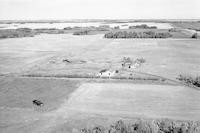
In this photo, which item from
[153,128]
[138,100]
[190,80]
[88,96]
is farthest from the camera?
[190,80]

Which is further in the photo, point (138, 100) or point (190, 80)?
point (190, 80)

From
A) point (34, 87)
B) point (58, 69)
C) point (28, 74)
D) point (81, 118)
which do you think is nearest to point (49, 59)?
point (58, 69)

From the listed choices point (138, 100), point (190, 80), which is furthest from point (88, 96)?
point (190, 80)

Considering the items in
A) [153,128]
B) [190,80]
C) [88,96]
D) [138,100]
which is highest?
[153,128]

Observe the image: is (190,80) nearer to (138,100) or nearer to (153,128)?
(138,100)

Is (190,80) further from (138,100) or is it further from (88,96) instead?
(88,96)

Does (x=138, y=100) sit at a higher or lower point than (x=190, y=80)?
lower

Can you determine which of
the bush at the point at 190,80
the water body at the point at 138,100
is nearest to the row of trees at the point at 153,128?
the water body at the point at 138,100

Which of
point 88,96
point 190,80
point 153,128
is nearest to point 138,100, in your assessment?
point 88,96

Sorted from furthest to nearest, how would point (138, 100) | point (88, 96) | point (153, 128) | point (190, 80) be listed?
point (190, 80) → point (88, 96) → point (138, 100) → point (153, 128)

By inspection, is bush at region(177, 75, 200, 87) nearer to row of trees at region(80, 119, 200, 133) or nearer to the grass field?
the grass field

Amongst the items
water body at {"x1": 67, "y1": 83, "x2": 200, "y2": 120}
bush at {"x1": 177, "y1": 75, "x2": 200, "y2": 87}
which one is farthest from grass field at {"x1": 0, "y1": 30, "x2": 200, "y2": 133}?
bush at {"x1": 177, "y1": 75, "x2": 200, "y2": 87}
